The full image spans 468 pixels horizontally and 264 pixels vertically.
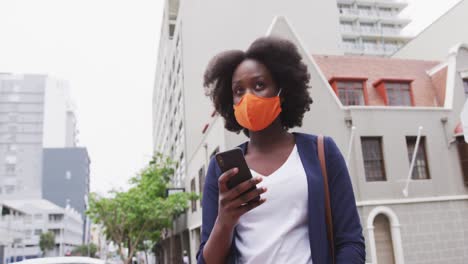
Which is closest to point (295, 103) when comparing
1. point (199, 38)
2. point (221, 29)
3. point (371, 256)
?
point (371, 256)

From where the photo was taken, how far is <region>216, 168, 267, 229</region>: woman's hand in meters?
1.64

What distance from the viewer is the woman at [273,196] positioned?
1791 millimetres

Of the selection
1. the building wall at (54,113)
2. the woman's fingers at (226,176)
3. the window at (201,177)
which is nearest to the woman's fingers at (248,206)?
the woman's fingers at (226,176)

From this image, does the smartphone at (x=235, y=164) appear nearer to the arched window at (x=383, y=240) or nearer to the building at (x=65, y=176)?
the arched window at (x=383, y=240)

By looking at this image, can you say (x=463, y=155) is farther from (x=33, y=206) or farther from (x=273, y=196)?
(x=33, y=206)

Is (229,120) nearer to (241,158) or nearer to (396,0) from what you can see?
(241,158)

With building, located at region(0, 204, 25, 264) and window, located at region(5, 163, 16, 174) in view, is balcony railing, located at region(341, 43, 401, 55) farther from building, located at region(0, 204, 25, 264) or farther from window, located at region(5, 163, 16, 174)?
window, located at region(5, 163, 16, 174)

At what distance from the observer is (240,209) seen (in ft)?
5.59

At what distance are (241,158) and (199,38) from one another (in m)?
26.9

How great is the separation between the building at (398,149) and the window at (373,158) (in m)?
0.04

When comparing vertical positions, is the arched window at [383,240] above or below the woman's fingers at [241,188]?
below

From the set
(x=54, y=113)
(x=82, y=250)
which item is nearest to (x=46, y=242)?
(x=82, y=250)

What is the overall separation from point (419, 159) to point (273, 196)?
733 inches

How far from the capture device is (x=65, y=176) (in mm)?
99062
